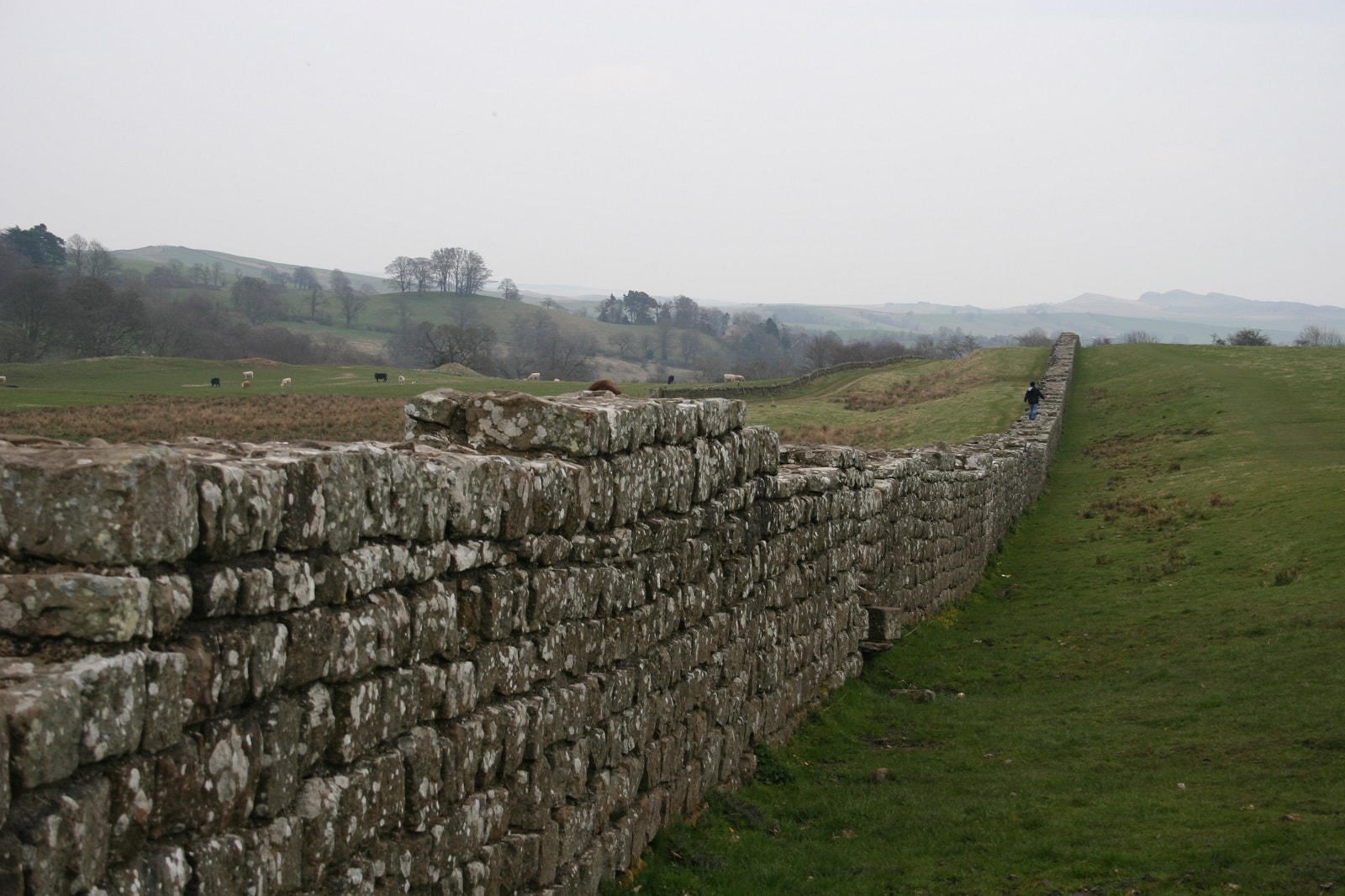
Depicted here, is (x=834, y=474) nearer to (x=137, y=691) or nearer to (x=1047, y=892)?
(x=1047, y=892)

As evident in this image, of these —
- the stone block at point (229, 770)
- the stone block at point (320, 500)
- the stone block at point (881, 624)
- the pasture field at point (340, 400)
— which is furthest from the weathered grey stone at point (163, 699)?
the stone block at point (881, 624)

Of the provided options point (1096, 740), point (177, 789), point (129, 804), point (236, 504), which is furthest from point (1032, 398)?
point (129, 804)

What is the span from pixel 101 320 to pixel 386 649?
219 ft

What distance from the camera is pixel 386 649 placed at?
5.62m

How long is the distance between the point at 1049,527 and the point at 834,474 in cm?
1518

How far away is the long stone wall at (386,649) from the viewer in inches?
156

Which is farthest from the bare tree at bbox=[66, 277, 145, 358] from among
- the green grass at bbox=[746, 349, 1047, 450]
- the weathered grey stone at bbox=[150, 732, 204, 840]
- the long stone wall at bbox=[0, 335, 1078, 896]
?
the weathered grey stone at bbox=[150, 732, 204, 840]

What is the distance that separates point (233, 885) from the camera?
14.9 ft

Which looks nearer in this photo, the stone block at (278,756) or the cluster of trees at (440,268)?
the stone block at (278,756)

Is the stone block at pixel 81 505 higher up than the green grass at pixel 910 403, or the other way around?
the stone block at pixel 81 505

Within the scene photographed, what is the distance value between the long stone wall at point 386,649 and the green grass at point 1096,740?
42.6 inches

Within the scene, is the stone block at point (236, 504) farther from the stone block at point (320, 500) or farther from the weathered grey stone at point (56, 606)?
the weathered grey stone at point (56, 606)

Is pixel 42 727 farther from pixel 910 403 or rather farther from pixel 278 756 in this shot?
pixel 910 403

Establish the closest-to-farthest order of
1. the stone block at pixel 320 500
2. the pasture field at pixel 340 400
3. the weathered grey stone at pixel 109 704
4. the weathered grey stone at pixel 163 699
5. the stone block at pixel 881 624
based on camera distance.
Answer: the weathered grey stone at pixel 109 704 < the weathered grey stone at pixel 163 699 < the stone block at pixel 320 500 < the stone block at pixel 881 624 < the pasture field at pixel 340 400
